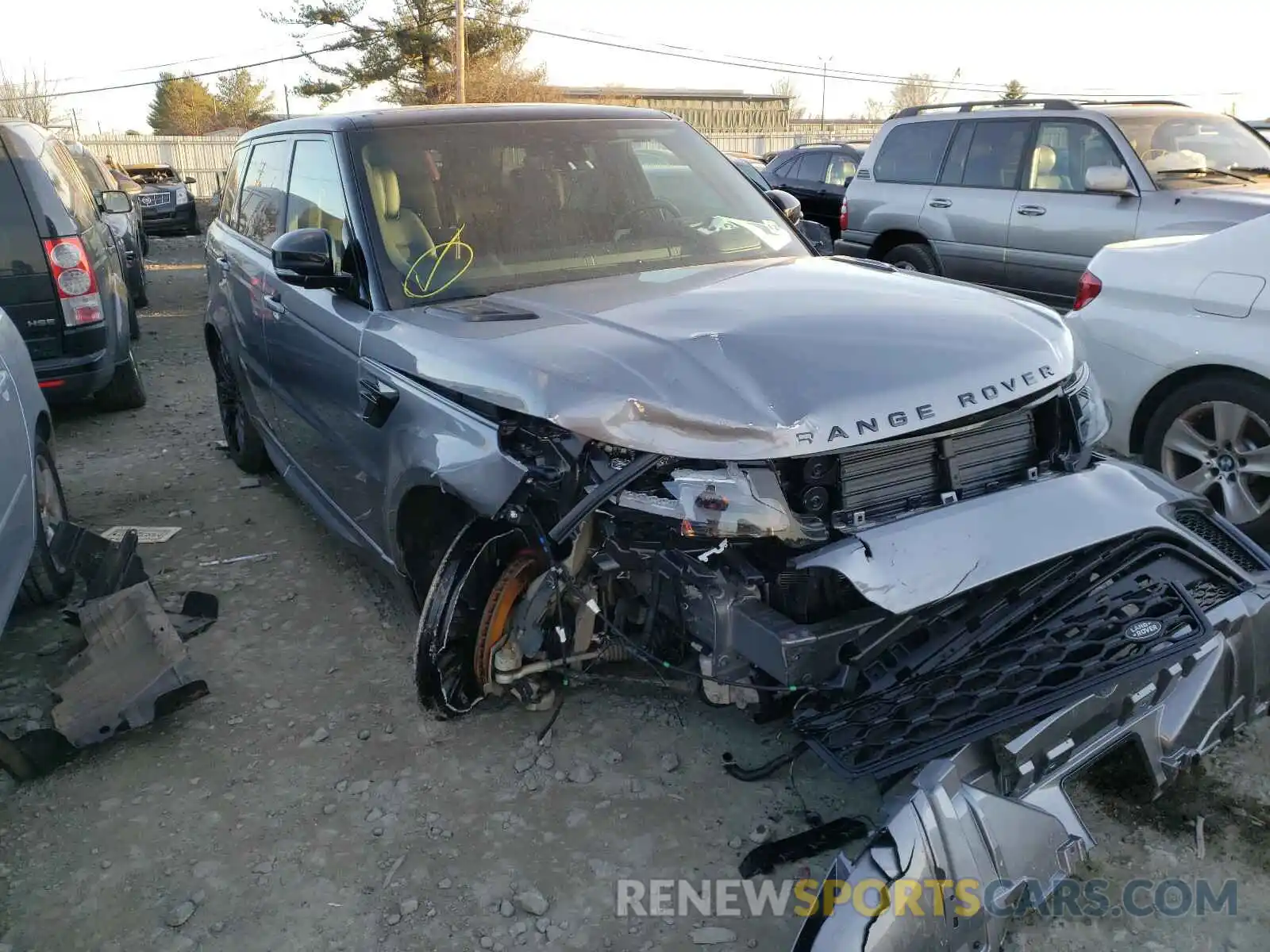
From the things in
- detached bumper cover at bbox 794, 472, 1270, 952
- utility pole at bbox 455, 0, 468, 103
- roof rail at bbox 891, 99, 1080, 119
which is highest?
utility pole at bbox 455, 0, 468, 103

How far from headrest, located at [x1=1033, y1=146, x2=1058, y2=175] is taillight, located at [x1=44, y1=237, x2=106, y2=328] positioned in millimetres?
6885

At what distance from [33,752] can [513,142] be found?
2.71m

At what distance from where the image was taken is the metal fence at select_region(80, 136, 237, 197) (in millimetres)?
35719

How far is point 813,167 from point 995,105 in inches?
174

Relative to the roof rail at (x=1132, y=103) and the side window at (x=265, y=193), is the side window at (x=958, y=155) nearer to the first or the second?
the roof rail at (x=1132, y=103)

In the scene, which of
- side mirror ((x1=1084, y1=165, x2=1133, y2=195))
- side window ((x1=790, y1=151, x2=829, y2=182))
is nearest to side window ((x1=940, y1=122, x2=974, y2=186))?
side mirror ((x1=1084, y1=165, x2=1133, y2=195))

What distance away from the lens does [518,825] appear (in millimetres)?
2895

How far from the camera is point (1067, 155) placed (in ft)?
24.8

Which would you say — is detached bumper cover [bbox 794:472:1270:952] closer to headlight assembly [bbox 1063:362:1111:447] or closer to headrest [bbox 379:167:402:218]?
headlight assembly [bbox 1063:362:1111:447]

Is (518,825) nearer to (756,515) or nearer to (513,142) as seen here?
(756,515)

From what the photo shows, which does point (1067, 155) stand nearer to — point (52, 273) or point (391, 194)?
point (391, 194)

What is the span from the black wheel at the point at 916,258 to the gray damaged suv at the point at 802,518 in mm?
5202

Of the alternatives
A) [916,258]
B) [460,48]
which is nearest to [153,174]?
[460,48]

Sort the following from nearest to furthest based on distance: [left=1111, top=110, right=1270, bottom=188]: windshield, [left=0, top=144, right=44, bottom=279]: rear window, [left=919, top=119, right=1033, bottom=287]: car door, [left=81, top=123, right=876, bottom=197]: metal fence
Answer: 1. [left=0, top=144, right=44, bottom=279]: rear window
2. [left=1111, top=110, right=1270, bottom=188]: windshield
3. [left=919, top=119, right=1033, bottom=287]: car door
4. [left=81, top=123, right=876, bottom=197]: metal fence
